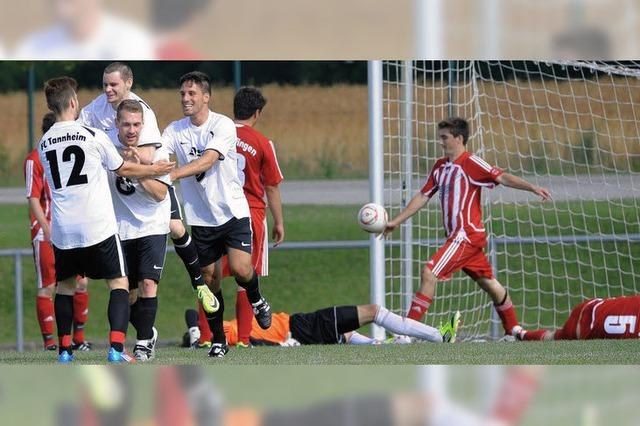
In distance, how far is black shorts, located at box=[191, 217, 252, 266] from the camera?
22.3ft

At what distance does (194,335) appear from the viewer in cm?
855

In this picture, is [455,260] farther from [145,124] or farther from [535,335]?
[145,124]

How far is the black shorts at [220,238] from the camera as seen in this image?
680 centimetres

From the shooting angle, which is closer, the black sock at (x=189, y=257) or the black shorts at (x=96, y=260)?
the black shorts at (x=96, y=260)

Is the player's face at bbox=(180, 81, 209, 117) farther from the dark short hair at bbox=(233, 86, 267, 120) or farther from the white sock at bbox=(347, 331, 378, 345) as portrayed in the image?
the white sock at bbox=(347, 331, 378, 345)

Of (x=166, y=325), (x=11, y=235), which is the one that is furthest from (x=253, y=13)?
(x=11, y=235)

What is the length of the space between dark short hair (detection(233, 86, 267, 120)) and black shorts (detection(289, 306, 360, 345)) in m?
1.60

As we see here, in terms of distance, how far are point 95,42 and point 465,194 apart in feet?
26.5

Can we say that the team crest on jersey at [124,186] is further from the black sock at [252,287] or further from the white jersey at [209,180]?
the black sock at [252,287]

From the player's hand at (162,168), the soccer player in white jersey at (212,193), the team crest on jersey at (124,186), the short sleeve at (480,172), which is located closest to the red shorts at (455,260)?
the short sleeve at (480,172)

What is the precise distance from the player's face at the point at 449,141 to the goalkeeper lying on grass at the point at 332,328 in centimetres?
137

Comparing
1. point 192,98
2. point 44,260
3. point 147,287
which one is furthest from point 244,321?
point 192,98

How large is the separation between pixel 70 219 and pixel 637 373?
4857mm

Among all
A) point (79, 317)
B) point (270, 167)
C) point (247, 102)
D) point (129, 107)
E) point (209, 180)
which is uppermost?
point (247, 102)
